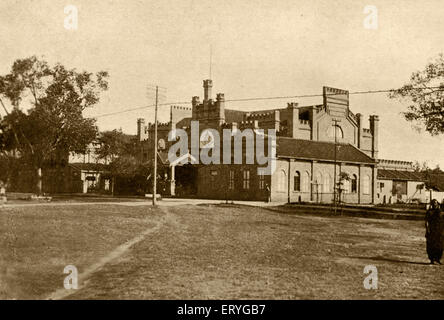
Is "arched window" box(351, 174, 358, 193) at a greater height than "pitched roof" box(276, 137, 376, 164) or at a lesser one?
lesser

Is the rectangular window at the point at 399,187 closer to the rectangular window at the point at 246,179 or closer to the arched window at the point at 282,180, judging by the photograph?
the arched window at the point at 282,180

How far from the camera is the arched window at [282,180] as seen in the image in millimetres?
46281

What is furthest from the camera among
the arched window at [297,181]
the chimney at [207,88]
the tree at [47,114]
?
the chimney at [207,88]

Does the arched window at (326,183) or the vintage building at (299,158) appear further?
the arched window at (326,183)

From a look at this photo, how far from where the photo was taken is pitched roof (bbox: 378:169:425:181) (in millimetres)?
63781

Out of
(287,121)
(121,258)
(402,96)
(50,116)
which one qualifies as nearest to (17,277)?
(121,258)

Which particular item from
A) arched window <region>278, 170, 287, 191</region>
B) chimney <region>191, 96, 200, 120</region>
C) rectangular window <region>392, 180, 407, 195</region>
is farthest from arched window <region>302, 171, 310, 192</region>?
rectangular window <region>392, 180, 407, 195</region>

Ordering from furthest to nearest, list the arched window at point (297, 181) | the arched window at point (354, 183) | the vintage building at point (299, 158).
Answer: the arched window at point (354, 183), the arched window at point (297, 181), the vintage building at point (299, 158)

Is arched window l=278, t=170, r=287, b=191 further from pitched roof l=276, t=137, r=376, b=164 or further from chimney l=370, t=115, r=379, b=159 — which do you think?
chimney l=370, t=115, r=379, b=159

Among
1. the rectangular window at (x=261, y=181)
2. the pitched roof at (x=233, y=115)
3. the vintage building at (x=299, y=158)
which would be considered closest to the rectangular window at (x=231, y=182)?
the vintage building at (x=299, y=158)

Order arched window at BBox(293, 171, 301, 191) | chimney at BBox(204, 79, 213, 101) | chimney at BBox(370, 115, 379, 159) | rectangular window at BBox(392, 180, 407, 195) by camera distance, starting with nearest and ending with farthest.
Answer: arched window at BBox(293, 171, 301, 191) → rectangular window at BBox(392, 180, 407, 195) → chimney at BBox(204, 79, 213, 101) → chimney at BBox(370, 115, 379, 159)

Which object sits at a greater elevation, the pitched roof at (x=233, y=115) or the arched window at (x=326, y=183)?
the pitched roof at (x=233, y=115)

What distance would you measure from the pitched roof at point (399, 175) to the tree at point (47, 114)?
4036 centimetres

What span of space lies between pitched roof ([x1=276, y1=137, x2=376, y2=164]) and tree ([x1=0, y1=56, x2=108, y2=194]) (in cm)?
1871
